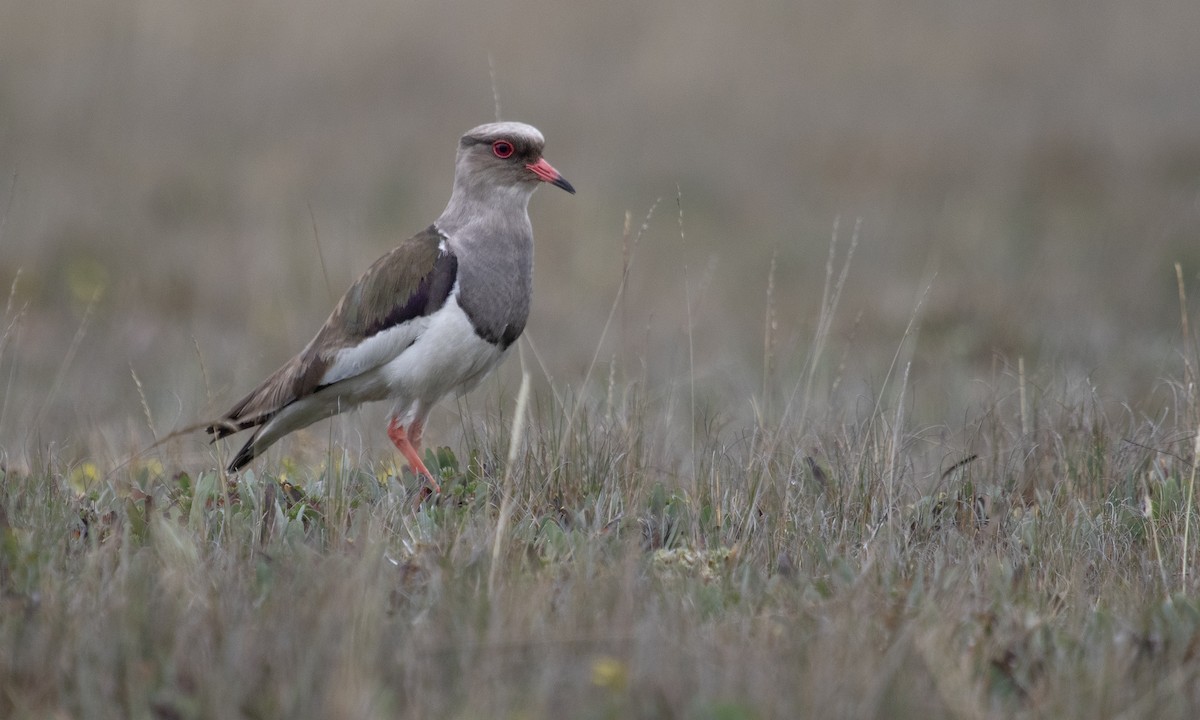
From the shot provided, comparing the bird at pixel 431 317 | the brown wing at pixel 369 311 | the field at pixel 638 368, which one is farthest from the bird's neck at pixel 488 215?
the field at pixel 638 368

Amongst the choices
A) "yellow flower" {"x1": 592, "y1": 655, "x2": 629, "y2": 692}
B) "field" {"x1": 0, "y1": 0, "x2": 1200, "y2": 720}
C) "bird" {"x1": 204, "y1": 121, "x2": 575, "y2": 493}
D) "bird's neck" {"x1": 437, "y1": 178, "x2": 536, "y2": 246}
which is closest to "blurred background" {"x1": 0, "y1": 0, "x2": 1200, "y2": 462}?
"field" {"x1": 0, "y1": 0, "x2": 1200, "y2": 720}

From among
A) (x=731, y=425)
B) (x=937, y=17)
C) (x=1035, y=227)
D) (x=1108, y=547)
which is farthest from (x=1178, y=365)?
(x=937, y=17)

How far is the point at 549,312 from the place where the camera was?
10.4m

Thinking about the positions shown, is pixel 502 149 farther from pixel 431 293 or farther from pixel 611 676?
pixel 611 676

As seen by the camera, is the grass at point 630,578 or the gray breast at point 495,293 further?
the gray breast at point 495,293

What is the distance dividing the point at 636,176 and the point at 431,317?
28.4ft

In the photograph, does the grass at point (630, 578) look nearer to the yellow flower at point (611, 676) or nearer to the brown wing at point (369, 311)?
the yellow flower at point (611, 676)

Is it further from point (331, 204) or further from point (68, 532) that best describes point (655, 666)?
point (331, 204)

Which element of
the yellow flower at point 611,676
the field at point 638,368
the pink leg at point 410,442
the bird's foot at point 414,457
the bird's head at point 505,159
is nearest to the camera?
the yellow flower at point 611,676

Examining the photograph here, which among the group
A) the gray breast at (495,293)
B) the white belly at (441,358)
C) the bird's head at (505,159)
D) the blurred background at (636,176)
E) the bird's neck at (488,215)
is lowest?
the blurred background at (636,176)

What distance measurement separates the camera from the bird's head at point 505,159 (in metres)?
5.52

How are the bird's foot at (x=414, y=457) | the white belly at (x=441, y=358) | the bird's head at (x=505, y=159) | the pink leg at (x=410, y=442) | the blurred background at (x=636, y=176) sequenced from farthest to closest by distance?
the blurred background at (x=636, y=176), the bird's head at (x=505, y=159), the white belly at (x=441, y=358), the pink leg at (x=410, y=442), the bird's foot at (x=414, y=457)

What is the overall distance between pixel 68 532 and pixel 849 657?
6.86 feet

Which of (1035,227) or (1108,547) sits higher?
(1108,547)
